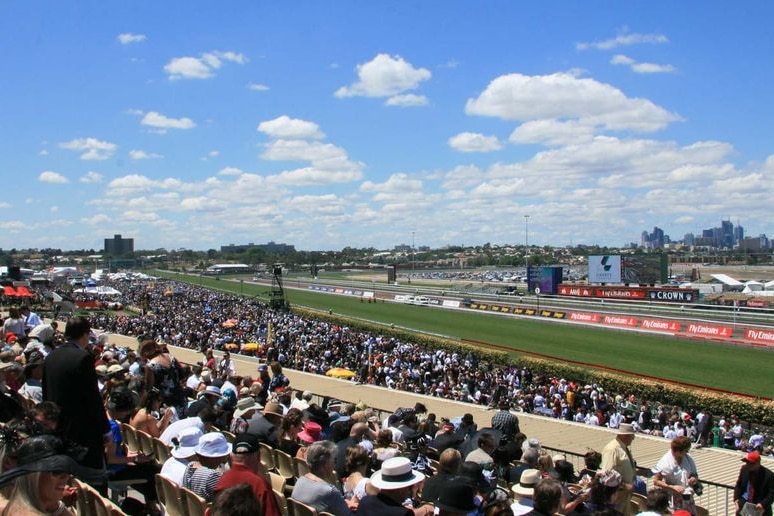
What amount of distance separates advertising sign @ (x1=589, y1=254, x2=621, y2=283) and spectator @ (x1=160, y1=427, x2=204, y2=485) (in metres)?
74.8

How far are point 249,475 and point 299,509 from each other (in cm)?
76

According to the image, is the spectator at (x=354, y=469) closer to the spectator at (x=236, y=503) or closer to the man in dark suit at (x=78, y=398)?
the man in dark suit at (x=78, y=398)

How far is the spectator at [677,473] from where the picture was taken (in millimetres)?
7043

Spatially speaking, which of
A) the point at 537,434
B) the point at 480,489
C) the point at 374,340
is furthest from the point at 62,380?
the point at 374,340

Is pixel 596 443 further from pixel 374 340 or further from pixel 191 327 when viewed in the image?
pixel 191 327

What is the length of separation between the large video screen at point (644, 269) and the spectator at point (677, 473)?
7229 centimetres

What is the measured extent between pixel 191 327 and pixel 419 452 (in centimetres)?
3361

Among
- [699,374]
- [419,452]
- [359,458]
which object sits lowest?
[699,374]

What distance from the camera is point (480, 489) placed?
19.8 feet

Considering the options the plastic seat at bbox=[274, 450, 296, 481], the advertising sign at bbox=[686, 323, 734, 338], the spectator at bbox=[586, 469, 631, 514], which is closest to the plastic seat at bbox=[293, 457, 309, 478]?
the plastic seat at bbox=[274, 450, 296, 481]

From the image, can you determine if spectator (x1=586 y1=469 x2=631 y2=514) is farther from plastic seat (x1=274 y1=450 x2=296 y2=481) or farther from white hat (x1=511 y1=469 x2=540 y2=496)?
plastic seat (x1=274 y1=450 x2=296 y2=481)

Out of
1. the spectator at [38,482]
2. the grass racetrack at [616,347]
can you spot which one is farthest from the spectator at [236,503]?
the grass racetrack at [616,347]

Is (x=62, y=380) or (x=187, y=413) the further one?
(x=187, y=413)

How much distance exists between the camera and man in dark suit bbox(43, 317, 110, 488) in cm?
533
